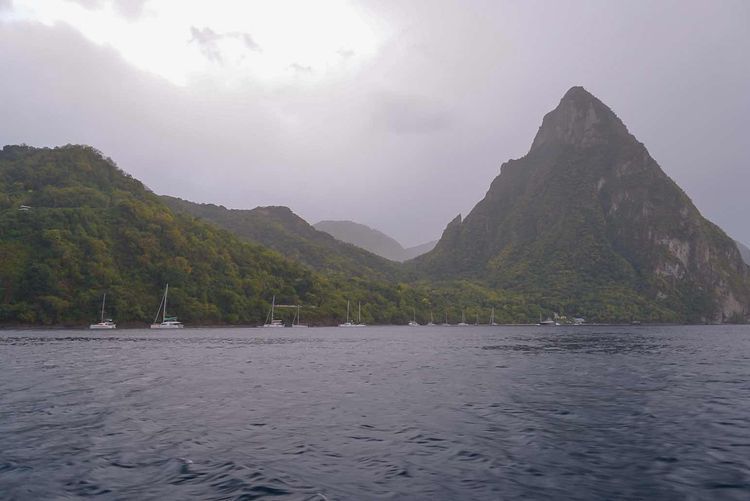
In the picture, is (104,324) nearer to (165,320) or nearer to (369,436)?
(165,320)

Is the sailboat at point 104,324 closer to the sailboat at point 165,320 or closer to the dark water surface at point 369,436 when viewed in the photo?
the sailboat at point 165,320

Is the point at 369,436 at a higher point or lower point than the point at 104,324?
lower

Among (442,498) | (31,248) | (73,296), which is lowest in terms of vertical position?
(442,498)

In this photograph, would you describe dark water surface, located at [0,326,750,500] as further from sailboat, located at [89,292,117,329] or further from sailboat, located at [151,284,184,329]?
sailboat, located at [151,284,184,329]

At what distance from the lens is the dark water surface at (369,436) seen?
660 inches

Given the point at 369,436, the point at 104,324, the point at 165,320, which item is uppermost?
the point at 165,320

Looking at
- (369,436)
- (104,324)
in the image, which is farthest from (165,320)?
(369,436)

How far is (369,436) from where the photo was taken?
23969 mm

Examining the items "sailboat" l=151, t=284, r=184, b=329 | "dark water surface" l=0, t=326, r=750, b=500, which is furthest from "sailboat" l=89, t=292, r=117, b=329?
"dark water surface" l=0, t=326, r=750, b=500

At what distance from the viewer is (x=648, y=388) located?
135 ft

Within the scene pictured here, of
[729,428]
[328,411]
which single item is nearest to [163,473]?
[328,411]

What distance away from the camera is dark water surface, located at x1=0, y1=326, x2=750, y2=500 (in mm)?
16766

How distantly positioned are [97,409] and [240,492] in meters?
18.5

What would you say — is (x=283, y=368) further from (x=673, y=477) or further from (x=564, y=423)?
(x=673, y=477)
